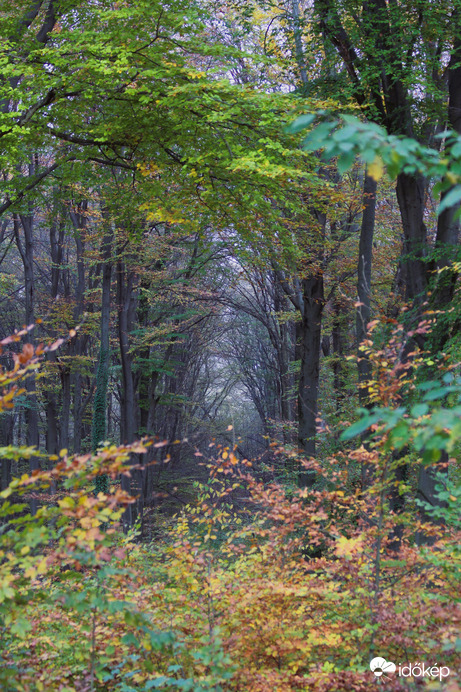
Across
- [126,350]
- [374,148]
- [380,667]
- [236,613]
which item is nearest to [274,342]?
[126,350]

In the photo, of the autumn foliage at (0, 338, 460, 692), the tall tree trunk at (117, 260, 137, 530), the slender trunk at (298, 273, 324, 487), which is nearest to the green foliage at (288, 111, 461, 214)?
the autumn foliage at (0, 338, 460, 692)

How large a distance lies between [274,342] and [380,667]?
13.4 m

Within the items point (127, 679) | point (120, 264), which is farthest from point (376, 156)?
point (120, 264)

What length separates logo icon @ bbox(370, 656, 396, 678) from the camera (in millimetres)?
3174

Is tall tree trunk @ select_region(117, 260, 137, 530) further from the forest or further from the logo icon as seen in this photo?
the logo icon

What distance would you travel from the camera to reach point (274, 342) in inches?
648

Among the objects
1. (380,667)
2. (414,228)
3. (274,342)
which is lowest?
(380,667)

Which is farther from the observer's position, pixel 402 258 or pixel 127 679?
pixel 402 258

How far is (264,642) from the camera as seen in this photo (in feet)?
12.3

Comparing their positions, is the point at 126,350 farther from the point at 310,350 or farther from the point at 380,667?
the point at 380,667

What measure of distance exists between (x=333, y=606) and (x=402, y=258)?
4.98 metres

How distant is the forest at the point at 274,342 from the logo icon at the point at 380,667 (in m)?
0.02

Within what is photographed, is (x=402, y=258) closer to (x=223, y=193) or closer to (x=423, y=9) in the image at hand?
(x=223, y=193)

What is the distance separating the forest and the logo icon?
16mm
